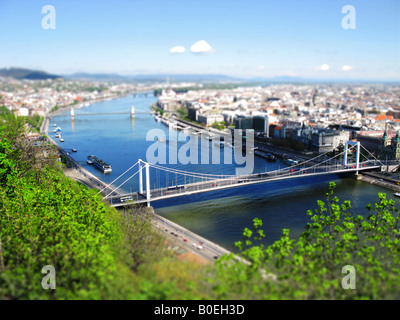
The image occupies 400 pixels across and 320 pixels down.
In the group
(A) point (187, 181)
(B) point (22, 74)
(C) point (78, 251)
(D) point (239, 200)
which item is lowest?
(D) point (239, 200)

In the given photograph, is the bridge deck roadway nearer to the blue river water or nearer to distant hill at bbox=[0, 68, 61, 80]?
the blue river water

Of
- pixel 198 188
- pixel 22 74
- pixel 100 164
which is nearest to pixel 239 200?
pixel 198 188

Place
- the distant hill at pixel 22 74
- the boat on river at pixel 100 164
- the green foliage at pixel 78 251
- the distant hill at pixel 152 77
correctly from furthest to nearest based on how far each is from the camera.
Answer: the distant hill at pixel 152 77
the distant hill at pixel 22 74
the boat on river at pixel 100 164
the green foliage at pixel 78 251

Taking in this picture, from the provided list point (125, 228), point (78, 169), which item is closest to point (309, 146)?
point (78, 169)

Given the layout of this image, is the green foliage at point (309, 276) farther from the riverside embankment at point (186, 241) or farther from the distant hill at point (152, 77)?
the distant hill at point (152, 77)

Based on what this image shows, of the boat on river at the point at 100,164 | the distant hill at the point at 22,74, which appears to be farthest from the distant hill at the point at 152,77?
the boat on river at the point at 100,164

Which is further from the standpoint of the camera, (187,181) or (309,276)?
(187,181)

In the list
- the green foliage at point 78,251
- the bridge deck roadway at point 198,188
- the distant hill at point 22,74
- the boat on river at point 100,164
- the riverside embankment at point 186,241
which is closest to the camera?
the green foliage at point 78,251

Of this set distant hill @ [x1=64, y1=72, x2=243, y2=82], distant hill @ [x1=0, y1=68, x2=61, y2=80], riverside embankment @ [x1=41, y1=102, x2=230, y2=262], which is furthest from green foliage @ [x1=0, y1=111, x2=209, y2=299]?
distant hill @ [x1=64, y1=72, x2=243, y2=82]

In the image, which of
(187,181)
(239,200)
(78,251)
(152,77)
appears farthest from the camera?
(152,77)

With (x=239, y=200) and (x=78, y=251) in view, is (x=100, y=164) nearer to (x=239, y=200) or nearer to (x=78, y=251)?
(x=239, y=200)

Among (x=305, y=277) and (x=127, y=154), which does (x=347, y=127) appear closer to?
(x=127, y=154)
